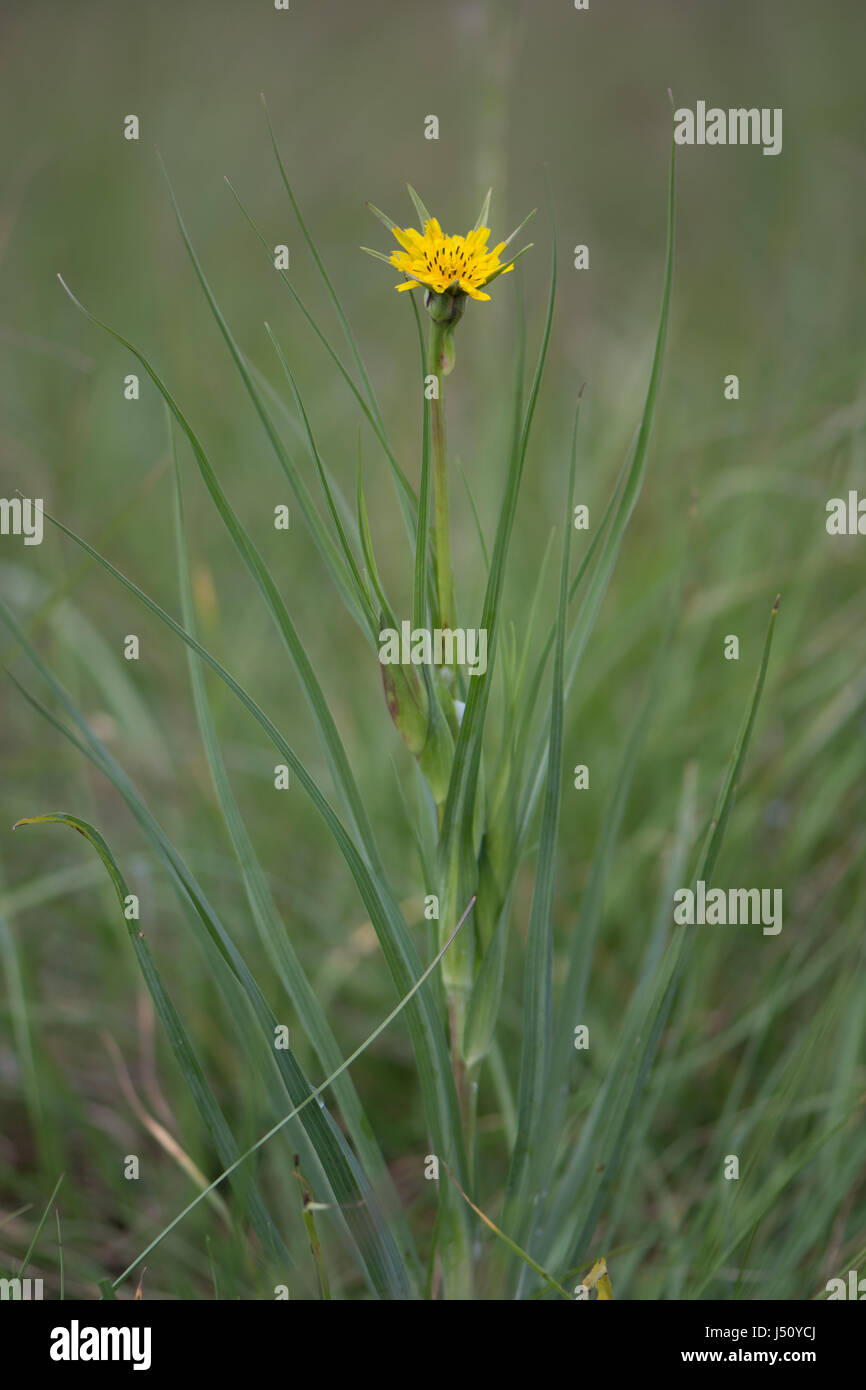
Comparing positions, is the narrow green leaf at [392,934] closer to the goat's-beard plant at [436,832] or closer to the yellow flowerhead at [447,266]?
the goat's-beard plant at [436,832]

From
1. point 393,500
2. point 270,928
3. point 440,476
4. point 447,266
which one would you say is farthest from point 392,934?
point 393,500

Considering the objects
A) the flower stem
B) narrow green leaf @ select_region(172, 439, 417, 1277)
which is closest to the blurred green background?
narrow green leaf @ select_region(172, 439, 417, 1277)

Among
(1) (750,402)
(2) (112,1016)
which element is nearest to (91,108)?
(1) (750,402)

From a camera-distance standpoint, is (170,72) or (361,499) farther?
(170,72)

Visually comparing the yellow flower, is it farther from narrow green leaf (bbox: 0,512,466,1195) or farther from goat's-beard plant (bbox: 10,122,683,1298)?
narrow green leaf (bbox: 0,512,466,1195)

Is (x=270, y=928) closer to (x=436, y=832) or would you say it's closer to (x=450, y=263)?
(x=436, y=832)

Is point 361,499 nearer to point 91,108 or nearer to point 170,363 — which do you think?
point 170,363
